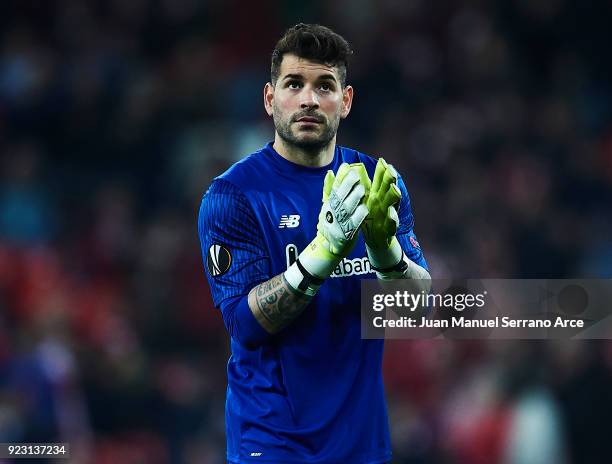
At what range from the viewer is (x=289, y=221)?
155 inches

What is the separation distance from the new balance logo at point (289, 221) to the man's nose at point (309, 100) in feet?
1.29

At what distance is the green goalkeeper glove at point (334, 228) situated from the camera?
3.56 m

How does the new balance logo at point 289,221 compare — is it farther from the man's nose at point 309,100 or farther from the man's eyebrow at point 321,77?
the man's eyebrow at point 321,77

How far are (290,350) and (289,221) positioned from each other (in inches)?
17.9

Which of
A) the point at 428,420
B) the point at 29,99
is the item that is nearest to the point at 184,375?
the point at 428,420

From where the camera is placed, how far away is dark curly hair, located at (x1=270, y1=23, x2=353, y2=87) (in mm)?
4027

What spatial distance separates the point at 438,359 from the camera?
8.44 meters

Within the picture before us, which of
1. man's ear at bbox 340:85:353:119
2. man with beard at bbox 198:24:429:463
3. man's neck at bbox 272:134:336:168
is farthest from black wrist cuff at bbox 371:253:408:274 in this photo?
man's ear at bbox 340:85:353:119

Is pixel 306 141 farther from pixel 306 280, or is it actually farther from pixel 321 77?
pixel 306 280

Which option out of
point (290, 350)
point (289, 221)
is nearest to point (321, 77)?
point (289, 221)

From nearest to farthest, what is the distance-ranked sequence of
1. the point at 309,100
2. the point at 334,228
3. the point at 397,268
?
the point at 334,228 < the point at 397,268 < the point at 309,100

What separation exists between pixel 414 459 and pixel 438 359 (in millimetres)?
889

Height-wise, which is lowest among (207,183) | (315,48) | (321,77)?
(321,77)

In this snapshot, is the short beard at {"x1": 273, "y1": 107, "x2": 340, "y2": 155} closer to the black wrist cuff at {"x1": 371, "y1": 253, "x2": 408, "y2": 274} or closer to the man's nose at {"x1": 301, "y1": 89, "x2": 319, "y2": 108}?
the man's nose at {"x1": 301, "y1": 89, "x2": 319, "y2": 108}
